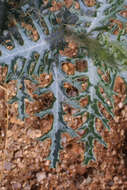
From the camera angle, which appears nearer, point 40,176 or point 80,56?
point 80,56

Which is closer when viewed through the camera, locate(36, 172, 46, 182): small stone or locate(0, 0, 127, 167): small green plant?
locate(0, 0, 127, 167): small green plant

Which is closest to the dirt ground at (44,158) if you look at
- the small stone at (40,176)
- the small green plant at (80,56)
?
the small stone at (40,176)

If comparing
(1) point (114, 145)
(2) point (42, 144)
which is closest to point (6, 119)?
(2) point (42, 144)

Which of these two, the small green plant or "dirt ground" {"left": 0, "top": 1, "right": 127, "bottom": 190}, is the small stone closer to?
"dirt ground" {"left": 0, "top": 1, "right": 127, "bottom": 190}

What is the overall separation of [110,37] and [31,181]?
1330mm

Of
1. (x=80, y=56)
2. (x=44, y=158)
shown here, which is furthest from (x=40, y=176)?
(x=80, y=56)

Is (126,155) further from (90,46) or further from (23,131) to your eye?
(90,46)

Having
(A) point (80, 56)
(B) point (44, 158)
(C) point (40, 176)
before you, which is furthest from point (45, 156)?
(A) point (80, 56)

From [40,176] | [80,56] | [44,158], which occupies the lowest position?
[40,176]

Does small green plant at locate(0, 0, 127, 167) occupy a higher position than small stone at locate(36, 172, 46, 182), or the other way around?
small green plant at locate(0, 0, 127, 167)

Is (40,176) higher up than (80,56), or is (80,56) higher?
(80,56)

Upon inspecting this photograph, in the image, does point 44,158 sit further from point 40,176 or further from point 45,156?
point 40,176

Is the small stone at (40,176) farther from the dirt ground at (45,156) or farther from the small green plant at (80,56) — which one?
the small green plant at (80,56)

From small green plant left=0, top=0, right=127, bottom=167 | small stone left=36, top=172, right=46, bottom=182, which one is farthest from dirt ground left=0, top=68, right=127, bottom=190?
small green plant left=0, top=0, right=127, bottom=167
